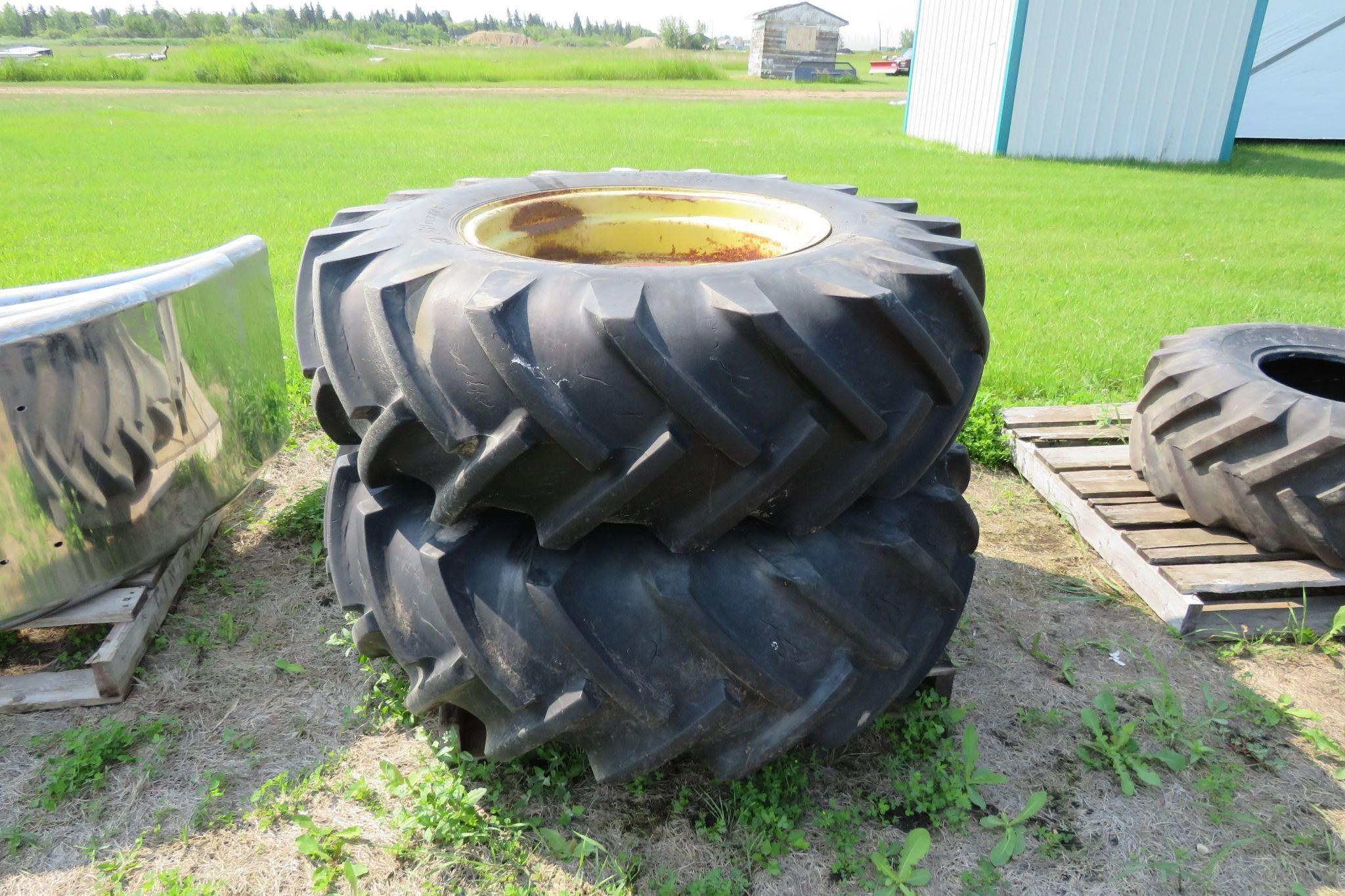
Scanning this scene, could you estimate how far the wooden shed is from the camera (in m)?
39.8

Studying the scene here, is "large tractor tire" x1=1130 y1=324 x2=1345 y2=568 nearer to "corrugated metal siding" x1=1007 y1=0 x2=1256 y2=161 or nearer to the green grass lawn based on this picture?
"corrugated metal siding" x1=1007 y1=0 x2=1256 y2=161

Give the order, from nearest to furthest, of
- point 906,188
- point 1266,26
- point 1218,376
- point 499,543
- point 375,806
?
point 499,543 → point 375,806 → point 1218,376 → point 906,188 → point 1266,26

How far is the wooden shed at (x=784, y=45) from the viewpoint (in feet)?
131

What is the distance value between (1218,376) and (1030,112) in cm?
1014

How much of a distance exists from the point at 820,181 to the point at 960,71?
195 inches

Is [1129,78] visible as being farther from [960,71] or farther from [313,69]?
[313,69]

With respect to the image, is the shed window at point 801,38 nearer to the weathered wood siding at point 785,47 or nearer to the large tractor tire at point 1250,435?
the weathered wood siding at point 785,47

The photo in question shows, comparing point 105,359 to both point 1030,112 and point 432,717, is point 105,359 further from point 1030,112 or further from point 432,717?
point 1030,112

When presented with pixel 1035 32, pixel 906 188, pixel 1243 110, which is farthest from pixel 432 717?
pixel 1243 110

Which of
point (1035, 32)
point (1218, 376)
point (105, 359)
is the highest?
point (1035, 32)

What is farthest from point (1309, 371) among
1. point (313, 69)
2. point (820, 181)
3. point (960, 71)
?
point (313, 69)

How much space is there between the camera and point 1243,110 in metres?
14.4

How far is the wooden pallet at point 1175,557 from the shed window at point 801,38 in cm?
4178

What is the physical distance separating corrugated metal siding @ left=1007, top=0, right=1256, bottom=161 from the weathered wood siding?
101 feet
